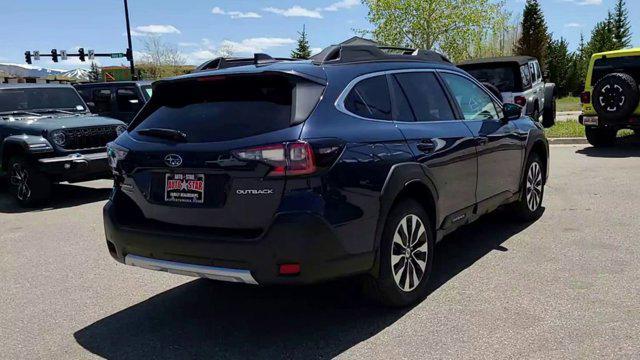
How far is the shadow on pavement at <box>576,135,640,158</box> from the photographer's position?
1097 cm

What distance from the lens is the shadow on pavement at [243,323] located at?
3.50m

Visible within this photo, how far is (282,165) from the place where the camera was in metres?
3.20

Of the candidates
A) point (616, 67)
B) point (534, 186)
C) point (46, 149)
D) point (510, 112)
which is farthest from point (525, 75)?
point (46, 149)

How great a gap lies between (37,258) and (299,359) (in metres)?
3.67

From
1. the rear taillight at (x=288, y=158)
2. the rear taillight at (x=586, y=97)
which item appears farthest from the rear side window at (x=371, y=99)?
the rear taillight at (x=586, y=97)

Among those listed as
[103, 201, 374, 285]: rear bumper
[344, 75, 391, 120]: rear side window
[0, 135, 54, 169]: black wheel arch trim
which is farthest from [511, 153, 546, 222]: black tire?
[0, 135, 54, 169]: black wheel arch trim

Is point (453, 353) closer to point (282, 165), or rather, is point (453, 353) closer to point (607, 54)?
point (282, 165)

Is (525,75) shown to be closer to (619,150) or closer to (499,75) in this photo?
(499,75)

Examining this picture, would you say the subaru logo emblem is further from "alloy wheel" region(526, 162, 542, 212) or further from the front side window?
"alloy wheel" region(526, 162, 542, 212)

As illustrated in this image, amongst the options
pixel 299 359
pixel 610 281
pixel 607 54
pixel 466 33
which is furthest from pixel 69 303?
pixel 466 33

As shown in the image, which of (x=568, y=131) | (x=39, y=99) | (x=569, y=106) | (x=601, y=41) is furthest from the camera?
(x=601, y=41)

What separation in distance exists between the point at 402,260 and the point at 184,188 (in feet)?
5.00

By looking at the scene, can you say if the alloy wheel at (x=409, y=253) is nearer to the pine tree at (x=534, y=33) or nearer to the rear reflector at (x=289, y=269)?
the rear reflector at (x=289, y=269)

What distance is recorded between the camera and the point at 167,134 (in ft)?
12.0
